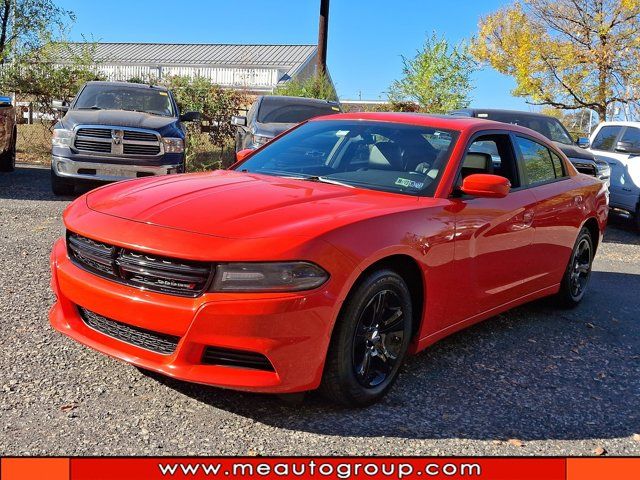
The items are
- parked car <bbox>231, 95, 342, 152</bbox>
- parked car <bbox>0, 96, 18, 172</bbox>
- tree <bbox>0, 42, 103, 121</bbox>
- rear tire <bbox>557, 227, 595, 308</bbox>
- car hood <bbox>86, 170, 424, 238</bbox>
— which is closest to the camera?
car hood <bbox>86, 170, 424, 238</bbox>

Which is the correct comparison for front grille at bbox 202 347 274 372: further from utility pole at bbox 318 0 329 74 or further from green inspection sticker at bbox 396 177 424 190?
utility pole at bbox 318 0 329 74

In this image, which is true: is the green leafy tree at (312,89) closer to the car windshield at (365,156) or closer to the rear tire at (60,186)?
the rear tire at (60,186)

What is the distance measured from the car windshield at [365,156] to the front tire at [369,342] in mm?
791

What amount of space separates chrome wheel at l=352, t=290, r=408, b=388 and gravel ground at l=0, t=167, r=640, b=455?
0.18 m

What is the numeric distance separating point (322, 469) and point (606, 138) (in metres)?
11.2

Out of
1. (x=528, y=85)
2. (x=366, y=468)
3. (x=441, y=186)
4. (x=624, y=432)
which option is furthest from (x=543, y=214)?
(x=528, y=85)

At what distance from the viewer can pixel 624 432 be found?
11.7ft

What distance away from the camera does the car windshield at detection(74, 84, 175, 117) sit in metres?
11.2

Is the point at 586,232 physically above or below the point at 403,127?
below

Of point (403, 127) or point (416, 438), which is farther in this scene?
point (403, 127)

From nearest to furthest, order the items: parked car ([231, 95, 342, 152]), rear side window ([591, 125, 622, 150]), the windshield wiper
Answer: the windshield wiper
parked car ([231, 95, 342, 152])
rear side window ([591, 125, 622, 150])

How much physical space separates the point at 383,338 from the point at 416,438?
22.5 inches

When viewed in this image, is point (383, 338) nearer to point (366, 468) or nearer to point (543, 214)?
point (366, 468)

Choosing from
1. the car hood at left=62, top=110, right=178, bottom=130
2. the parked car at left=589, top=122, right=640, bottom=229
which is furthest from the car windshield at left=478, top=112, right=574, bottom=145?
the car hood at left=62, top=110, right=178, bottom=130
